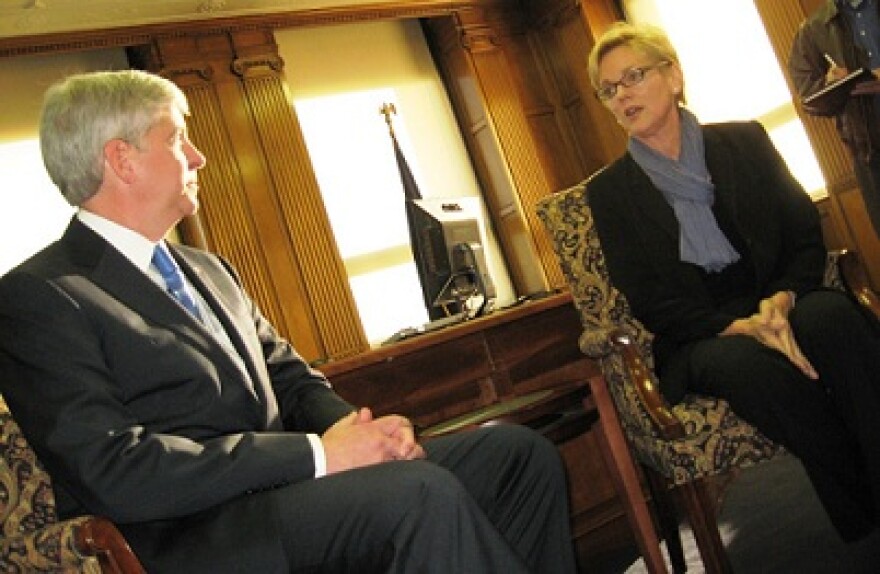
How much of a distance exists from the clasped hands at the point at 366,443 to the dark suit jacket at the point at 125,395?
5 centimetres

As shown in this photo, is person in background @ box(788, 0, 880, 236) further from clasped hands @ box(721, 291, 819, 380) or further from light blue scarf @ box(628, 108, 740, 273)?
clasped hands @ box(721, 291, 819, 380)

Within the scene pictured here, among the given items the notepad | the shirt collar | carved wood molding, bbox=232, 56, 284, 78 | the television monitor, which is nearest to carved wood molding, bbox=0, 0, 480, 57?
carved wood molding, bbox=232, 56, 284, 78

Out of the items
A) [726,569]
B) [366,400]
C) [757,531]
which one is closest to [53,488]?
[366,400]

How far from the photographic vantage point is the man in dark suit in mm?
1296

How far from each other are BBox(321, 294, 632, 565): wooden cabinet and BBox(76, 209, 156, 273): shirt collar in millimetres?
1135

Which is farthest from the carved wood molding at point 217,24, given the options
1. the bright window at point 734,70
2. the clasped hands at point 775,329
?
the clasped hands at point 775,329

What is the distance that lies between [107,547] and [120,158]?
76 centimetres

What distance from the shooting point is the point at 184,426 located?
58.5 inches

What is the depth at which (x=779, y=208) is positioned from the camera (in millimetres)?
2377

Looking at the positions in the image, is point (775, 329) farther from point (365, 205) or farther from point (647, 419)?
point (365, 205)

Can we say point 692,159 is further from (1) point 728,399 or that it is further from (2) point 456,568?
(2) point 456,568

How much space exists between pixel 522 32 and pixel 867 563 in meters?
5.12

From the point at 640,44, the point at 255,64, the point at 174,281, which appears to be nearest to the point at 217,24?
the point at 255,64

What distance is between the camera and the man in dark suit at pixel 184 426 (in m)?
1.30
